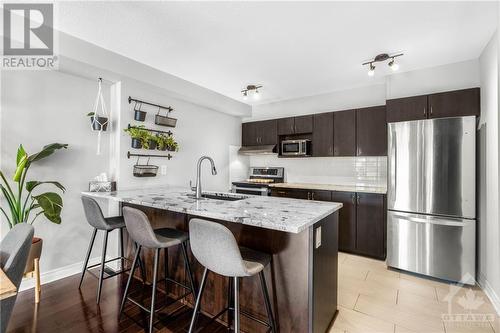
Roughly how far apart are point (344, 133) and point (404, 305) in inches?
94.4

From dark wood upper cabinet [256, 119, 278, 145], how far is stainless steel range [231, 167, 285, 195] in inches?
22.6

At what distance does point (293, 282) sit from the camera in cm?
165

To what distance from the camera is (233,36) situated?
2393 mm

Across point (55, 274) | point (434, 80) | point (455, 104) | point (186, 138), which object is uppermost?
point (434, 80)

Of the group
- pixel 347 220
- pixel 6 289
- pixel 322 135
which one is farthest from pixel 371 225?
pixel 6 289

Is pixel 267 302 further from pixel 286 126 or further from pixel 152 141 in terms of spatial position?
pixel 286 126

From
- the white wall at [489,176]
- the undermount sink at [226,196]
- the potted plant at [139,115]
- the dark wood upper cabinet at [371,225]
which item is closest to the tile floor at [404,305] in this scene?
the white wall at [489,176]

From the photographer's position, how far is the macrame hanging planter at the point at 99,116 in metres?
2.79

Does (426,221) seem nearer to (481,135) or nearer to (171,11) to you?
(481,135)

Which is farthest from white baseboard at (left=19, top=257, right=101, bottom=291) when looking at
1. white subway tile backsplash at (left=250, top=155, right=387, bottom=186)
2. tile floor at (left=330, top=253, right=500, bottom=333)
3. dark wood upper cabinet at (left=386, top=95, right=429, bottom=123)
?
dark wood upper cabinet at (left=386, top=95, right=429, bottom=123)

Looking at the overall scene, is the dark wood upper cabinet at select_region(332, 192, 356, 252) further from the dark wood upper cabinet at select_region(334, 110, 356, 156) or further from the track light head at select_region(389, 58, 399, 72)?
the track light head at select_region(389, 58, 399, 72)

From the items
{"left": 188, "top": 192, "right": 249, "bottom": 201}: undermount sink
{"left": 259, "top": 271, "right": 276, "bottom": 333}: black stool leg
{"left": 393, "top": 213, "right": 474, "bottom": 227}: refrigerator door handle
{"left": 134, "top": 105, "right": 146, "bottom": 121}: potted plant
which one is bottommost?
{"left": 259, "top": 271, "right": 276, "bottom": 333}: black stool leg

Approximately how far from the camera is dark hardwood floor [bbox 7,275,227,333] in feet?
6.27

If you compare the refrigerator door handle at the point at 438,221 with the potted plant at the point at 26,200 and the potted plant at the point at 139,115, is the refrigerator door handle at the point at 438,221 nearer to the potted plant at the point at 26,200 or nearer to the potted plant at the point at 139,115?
the potted plant at the point at 139,115
